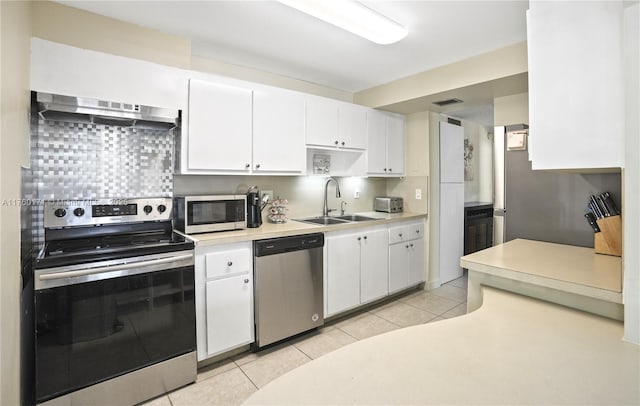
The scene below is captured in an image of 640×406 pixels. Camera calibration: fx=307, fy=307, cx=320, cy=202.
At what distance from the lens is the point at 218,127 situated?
7.80ft

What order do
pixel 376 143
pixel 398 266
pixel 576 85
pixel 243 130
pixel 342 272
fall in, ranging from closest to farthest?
pixel 576 85, pixel 243 130, pixel 342 272, pixel 398 266, pixel 376 143

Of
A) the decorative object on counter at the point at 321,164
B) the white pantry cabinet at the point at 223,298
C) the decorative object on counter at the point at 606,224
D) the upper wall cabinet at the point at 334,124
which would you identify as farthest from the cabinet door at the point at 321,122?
the decorative object on counter at the point at 606,224

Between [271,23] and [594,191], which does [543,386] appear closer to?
[594,191]

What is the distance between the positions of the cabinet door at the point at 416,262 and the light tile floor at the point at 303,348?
0.19 m

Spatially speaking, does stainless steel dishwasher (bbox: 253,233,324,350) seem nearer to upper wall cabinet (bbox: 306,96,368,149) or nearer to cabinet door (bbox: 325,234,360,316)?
cabinet door (bbox: 325,234,360,316)

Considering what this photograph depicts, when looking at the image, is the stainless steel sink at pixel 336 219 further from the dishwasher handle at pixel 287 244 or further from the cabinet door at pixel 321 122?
the cabinet door at pixel 321 122

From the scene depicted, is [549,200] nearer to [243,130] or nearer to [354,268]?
[354,268]

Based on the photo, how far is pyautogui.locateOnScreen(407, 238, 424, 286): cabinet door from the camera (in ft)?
11.7

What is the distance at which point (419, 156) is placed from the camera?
3.79m

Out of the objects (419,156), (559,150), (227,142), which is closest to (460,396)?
(559,150)

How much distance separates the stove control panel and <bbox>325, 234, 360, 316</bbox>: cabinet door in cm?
Answer: 139

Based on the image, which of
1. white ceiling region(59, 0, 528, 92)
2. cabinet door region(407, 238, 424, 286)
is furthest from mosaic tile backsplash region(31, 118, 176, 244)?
cabinet door region(407, 238, 424, 286)

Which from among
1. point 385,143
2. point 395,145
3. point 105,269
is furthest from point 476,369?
point 395,145

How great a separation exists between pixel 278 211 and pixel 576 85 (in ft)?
7.63
